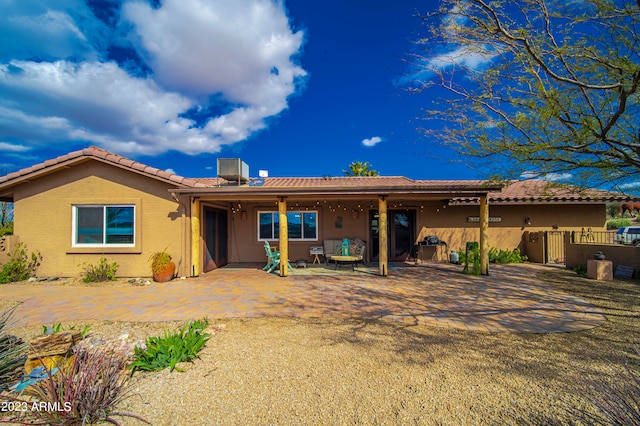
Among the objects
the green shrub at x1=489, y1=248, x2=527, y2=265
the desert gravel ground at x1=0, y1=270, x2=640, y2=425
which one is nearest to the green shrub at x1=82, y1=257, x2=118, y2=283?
the desert gravel ground at x1=0, y1=270, x2=640, y2=425

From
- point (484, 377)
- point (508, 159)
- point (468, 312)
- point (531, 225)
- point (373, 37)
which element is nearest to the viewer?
point (484, 377)

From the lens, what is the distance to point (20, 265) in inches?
339

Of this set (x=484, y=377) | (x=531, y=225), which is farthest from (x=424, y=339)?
(x=531, y=225)

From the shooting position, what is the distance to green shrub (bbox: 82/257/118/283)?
27.1ft

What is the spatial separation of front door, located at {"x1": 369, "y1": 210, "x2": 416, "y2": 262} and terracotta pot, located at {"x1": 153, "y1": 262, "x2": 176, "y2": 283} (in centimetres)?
766

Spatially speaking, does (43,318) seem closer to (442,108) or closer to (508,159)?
(442,108)

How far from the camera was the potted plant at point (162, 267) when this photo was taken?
826 centimetres

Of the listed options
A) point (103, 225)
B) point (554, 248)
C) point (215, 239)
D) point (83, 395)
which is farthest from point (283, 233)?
point (554, 248)

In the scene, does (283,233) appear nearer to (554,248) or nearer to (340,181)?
(340,181)

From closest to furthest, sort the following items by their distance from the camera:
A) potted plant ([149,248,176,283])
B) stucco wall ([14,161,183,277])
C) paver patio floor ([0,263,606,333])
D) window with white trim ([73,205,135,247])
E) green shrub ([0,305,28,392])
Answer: green shrub ([0,305,28,392])
paver patio floor ([0,263,606,333])
potted plant ([149,248,176,283])
stucco wall ([14,161,183,277])
window with white trim ([73,205,135,247])

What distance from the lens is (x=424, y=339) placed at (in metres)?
3.97

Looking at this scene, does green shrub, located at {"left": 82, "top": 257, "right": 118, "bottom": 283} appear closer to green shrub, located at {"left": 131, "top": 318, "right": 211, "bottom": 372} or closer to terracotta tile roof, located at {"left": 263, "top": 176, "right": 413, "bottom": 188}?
green shrub, located at {"left": 131, "top": 318, "right": 211, "bottom": 372}

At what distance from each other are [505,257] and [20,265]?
17028 mm

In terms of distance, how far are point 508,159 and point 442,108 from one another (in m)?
1.46
